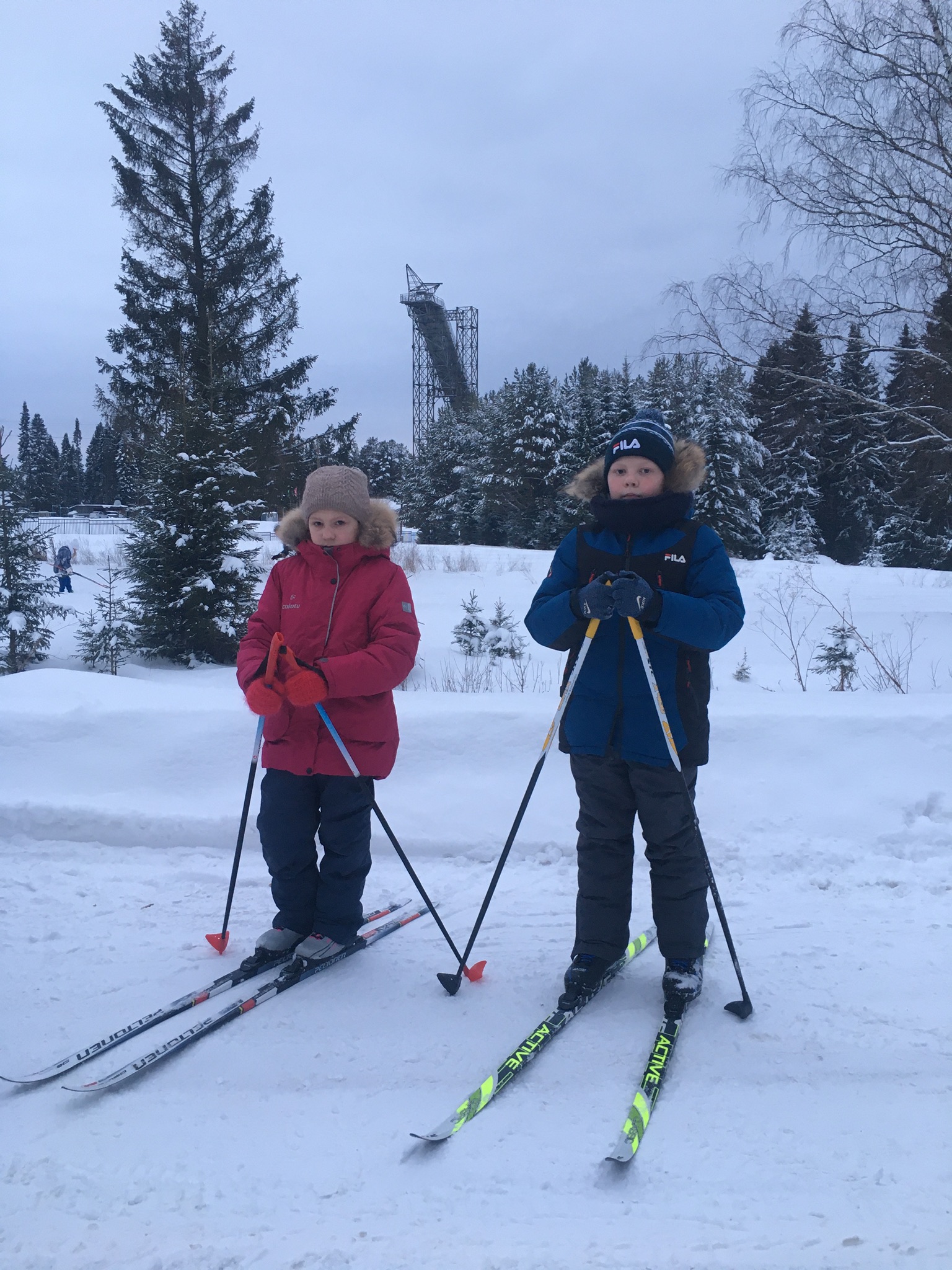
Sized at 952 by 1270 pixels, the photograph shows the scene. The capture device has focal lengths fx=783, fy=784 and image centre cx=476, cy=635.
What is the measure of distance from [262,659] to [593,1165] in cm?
188

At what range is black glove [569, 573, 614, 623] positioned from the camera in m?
2.48

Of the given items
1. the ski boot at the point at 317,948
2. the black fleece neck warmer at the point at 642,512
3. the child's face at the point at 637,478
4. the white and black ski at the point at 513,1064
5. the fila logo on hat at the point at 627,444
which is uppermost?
the fila logo on hat at the point at 627,444

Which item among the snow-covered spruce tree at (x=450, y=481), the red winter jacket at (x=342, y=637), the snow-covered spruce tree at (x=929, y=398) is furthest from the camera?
the snow-covered spruce tree at (x=450, y=481)

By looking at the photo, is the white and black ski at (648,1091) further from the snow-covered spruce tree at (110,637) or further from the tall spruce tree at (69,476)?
the tall spruce tree at (69,476)

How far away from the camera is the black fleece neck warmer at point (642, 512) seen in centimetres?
265

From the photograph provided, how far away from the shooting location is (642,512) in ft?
8.73

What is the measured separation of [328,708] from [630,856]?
1219mm

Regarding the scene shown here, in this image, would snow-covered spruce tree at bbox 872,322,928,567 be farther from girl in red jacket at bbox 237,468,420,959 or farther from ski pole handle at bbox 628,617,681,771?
girl in red jacket at bbox 237,468,420,959

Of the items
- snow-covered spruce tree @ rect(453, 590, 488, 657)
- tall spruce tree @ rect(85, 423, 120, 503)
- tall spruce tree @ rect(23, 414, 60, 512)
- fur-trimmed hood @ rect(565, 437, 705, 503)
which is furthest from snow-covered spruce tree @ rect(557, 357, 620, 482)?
tall spruce tree @ rect(85, 423, 120, 503)

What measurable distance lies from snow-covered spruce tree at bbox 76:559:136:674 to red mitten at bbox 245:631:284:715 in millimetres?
6387

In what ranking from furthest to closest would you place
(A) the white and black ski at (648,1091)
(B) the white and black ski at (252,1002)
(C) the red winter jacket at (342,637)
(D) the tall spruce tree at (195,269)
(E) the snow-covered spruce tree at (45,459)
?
(E) the snow-covered spruce tree at (45,459) → (D) the tall spruce tree at (195,269) → (C) the red winter jacket at (342,637) → (B) the white and black ski at (252,1002) → (A) the white and black ski at (648,1091)

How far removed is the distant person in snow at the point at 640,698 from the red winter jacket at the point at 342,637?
0.55 m

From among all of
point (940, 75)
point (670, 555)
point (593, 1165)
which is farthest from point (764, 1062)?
point (940, 75)

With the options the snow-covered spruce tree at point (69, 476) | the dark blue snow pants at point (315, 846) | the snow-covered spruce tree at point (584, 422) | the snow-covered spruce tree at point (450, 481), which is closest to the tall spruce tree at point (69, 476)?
the snow-covered spruce tree at point (69, 476)
